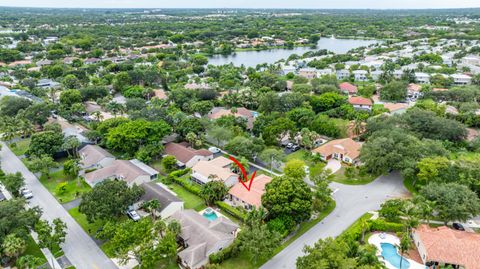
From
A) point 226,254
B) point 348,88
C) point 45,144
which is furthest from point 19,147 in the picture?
point 348,88

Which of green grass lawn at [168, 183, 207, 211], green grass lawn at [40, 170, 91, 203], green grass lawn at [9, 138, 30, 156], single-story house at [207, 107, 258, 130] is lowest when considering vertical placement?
green grass lawn at [9, 138, 30, 156]

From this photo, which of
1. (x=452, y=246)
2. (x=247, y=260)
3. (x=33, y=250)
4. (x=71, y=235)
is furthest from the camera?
(x=71, y=235)

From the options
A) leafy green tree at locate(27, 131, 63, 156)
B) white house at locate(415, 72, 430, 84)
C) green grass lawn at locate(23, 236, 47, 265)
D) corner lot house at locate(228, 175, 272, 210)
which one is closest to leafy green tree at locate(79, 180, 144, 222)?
green grass lawn at locate(23, 236, 47, 265)

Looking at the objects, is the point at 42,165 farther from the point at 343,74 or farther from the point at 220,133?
the point at 343,74

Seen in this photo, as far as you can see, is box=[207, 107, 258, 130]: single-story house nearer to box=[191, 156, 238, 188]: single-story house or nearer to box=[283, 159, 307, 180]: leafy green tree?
box=[191, 156, 238, 188]: single-story house

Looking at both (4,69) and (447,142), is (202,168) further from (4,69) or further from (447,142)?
(4,69)

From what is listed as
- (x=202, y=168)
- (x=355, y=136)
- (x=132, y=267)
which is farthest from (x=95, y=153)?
(x=355, y=136)
